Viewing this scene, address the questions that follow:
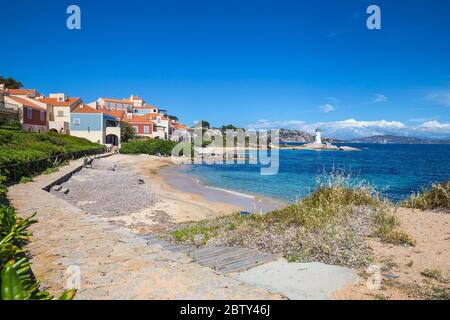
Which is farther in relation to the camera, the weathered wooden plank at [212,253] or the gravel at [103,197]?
the gravel at [103,197]

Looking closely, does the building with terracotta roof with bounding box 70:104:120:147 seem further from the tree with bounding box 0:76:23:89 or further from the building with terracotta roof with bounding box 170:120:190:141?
the building with terracotta roof with bounding box 170:120:190:141

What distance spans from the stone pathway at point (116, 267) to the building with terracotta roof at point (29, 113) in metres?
40.3

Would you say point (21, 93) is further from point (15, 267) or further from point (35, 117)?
point (15, 267)

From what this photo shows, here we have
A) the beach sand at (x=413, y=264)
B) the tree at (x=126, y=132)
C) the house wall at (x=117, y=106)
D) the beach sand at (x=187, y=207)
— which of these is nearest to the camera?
the beach sand at (x=413, y=264)

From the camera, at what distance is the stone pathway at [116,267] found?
13.1 ft

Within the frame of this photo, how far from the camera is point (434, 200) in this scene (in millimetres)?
11195

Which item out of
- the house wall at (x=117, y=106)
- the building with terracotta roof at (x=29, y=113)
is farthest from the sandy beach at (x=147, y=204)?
the house wall at (x=117, y=106)

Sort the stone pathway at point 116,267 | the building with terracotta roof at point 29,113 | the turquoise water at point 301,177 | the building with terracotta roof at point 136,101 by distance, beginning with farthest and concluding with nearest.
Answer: the building with terracotta roof at point 136,101 < the building with terracotta roof at point 29,113 < the turquoise water at point 301,177 < the stone pathway at point 116,267

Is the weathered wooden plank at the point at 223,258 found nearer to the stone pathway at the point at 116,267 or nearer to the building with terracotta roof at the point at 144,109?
the stone pathway at the point at 116,267

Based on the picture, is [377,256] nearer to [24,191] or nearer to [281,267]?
[281,267]

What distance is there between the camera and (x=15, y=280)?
290 centimetres

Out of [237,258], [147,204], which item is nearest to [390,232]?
[237,258]

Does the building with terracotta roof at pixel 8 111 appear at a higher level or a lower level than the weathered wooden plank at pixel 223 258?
higher

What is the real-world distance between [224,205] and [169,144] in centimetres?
4197
